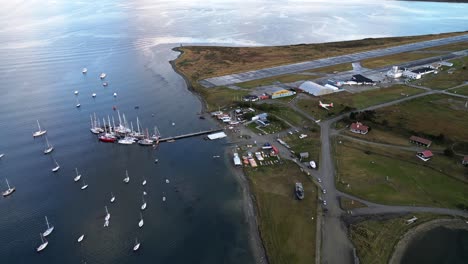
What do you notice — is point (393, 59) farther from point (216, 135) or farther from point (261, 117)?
point (216, 135)

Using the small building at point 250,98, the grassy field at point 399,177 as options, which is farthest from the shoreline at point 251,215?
the small building at point 250,98

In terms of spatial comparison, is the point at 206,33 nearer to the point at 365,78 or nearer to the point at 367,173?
the point at 365,78

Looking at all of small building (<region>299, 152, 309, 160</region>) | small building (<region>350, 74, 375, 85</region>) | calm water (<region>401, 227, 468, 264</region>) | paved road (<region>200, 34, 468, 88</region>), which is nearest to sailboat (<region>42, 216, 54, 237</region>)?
small building (<region>299, 152, 309, 160</region>)

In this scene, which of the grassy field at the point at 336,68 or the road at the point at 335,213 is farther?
the grassy field at the point at 336,68

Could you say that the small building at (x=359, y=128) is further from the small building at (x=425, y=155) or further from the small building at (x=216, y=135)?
the small building at (x=216, y=135)

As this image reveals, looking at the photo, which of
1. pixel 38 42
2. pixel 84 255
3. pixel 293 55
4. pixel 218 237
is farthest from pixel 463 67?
pixel 38 42
